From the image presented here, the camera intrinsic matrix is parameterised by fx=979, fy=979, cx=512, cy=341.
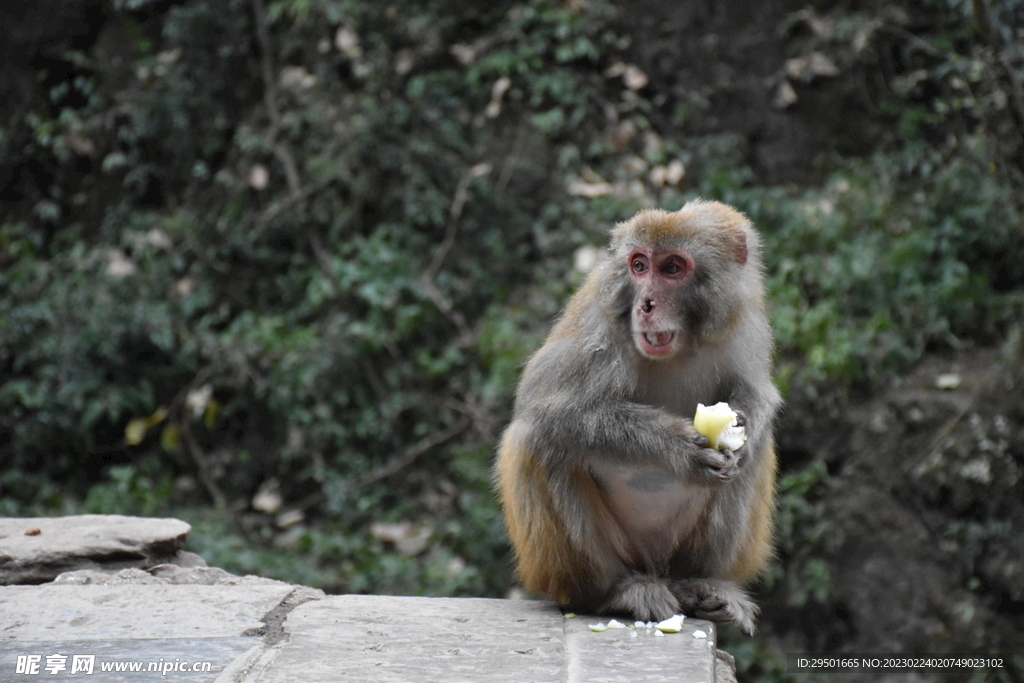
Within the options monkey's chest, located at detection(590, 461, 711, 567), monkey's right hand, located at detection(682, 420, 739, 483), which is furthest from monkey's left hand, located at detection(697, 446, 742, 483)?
monkey's chest, located at detection(590, 461, 711, 567)

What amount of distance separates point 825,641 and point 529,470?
3320mm

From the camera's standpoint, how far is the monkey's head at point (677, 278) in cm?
339

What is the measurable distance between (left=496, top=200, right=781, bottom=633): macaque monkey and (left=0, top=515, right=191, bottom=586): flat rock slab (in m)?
1.59

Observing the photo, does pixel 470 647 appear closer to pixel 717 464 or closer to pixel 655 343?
pixel 717 464

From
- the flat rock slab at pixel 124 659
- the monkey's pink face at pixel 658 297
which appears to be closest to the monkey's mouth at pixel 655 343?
the monkey's pink face at pixel 658 297

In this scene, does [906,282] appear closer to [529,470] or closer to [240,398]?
[529,470]

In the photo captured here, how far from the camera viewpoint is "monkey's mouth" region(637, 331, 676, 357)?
3379 mm

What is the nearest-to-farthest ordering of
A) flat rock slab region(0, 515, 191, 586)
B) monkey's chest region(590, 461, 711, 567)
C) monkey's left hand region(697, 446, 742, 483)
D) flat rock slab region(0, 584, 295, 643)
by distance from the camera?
1. flat rock slab region(0, 584, 295, 643)
2. monkey's left hand region(697, 446, 742, 483)
3. monkey's chest region(590, 461, 711, 567)
4. flat rock slab region(0, 515, 191, 586)

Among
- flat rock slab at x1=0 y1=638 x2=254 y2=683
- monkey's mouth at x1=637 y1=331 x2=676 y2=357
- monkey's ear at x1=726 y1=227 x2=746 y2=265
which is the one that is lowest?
flat rock slab at x1=0 y1=638 x2=254 y2=683

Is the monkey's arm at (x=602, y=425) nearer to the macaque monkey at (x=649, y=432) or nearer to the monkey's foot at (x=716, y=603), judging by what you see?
the macaque monkey at (x=649, y=432)

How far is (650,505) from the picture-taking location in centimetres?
367

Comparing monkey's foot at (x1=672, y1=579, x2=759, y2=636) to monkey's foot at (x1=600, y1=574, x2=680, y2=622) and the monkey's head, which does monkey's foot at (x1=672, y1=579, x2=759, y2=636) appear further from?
the monkey's head

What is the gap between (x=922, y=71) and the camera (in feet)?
26.7

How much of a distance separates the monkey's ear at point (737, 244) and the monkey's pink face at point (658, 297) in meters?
0.22
